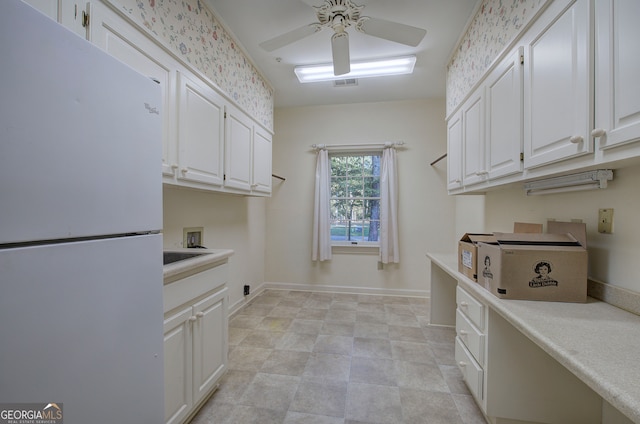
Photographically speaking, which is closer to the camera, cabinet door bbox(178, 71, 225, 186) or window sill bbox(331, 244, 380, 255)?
cabinet door bbox(178, 71, 225, 186)

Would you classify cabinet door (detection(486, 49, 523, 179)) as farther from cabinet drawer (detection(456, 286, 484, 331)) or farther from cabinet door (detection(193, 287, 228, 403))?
cabinet door (detection(193, 287, 228, 403))

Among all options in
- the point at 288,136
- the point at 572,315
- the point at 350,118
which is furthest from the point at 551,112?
the point at 288,136

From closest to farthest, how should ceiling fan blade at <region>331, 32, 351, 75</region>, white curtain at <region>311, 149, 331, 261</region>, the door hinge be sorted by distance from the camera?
the door hinge < ceiling fan blade at <region>331, 32, 351, 75</region> < white curtain at <region>311, 149, 331, 261</region>

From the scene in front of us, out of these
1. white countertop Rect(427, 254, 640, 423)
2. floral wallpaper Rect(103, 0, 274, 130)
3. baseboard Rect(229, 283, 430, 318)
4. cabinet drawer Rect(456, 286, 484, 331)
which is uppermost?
floral wallpaper Rect(103, 0, 274, 130)

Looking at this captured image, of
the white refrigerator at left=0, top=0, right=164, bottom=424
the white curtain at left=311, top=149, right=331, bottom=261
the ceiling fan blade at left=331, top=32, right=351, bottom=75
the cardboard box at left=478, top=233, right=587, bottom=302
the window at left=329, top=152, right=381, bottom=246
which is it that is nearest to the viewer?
the white refrigerator at left=0, top=0, right=164, bottom=424

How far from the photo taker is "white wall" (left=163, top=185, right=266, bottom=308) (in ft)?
6.72

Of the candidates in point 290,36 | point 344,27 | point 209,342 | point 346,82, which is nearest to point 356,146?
point 346,82

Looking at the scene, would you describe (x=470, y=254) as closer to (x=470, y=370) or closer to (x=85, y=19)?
(x=470, y=370)

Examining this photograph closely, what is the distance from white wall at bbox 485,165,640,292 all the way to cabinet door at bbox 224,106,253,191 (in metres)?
2.35

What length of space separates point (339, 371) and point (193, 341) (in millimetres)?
1118

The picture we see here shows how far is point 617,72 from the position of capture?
843mm

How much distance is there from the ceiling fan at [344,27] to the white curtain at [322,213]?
1873 mm

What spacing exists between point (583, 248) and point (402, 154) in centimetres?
262

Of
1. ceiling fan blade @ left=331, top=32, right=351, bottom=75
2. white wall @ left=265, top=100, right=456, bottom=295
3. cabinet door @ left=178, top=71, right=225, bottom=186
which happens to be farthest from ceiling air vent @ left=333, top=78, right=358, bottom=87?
cabinet door @ left=178, top=71, right=225, bottom=186
